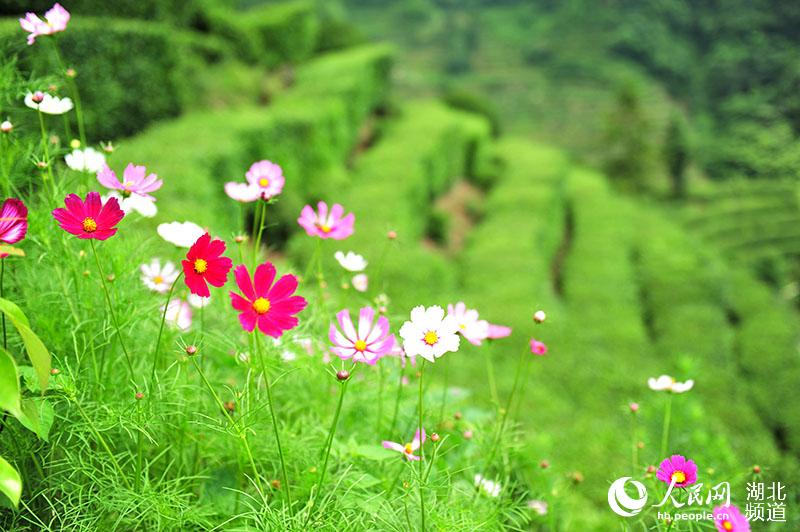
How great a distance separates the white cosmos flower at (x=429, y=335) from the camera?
2.64 feet

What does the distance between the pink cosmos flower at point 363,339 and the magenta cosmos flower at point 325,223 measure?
291 mm

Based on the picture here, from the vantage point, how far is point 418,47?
38.6 metres

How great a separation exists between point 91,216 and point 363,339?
434 millimetres

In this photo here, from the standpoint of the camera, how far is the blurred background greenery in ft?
18.3

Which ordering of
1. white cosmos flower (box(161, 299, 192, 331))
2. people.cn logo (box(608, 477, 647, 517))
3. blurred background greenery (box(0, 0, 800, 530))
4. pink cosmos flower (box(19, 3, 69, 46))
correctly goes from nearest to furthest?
1. people.cn logo (box(608, 477, 647, 517))
2. pink cosmos flower (box(19, 3, 69, 46))
3. white cosmos flower (box(161, 299, 192, 331))
4. blurred background greenery (box(0, 0, 800, 530))

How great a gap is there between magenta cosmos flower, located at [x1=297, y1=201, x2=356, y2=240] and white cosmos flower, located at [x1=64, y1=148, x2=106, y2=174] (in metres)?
0.39

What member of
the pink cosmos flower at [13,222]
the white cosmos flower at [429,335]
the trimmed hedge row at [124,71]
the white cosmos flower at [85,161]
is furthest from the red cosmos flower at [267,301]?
the trimmed hedge row at [124,71]

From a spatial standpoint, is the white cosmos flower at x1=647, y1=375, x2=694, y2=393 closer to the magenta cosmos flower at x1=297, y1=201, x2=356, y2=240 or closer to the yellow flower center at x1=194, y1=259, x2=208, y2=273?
the magenta cosmos flower at x1=297, y1=201, x2=356, y2=240

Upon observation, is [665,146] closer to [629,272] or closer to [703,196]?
[703,196]

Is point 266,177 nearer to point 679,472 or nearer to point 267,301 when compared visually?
point 267,301

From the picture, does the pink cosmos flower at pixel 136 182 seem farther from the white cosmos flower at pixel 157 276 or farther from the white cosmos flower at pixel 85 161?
the white cosmos flower at pixel 157 276

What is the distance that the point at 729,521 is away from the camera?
0.92 m

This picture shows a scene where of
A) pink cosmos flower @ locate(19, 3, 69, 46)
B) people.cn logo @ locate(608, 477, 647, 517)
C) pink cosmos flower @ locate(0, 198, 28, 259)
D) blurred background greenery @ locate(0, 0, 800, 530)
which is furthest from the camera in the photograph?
blurred background greenery @ locate(0, 0, 800, 530)

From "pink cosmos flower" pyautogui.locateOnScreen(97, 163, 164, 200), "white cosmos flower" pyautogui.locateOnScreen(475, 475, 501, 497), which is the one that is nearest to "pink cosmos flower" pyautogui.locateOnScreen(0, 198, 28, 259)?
"pink cosmos flower" pyautogui.locateOnScreen(97, 163, 164, 200)
